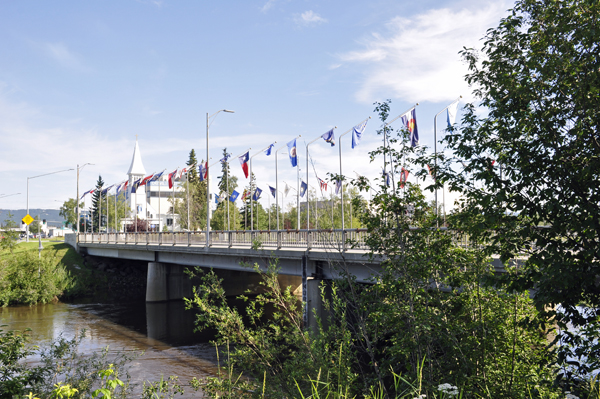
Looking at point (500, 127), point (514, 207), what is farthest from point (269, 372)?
point (500, 127)

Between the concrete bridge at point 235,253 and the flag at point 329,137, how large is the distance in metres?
8.35

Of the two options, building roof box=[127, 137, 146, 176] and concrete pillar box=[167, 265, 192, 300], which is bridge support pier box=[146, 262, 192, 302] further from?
building roof box=[127, 137, 146, 176]

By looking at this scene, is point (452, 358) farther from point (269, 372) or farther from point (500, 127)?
point (500, 127)

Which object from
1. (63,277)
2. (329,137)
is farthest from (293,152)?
(63,277)

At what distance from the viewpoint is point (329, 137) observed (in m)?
33.1

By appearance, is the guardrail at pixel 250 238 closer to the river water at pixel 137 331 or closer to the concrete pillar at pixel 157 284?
the concrete pillar at pixel 157 284

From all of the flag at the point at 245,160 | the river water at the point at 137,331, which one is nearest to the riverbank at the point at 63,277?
the river water at the point at 137,331

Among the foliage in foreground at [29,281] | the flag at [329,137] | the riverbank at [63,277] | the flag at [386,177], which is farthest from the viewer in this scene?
the riverbank at [63,277]

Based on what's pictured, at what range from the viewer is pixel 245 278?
42562mm

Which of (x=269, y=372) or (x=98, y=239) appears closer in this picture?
(x=269, y=372)

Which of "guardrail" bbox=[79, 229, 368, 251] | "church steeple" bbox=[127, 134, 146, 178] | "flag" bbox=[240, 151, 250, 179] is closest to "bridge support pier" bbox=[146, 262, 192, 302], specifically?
"guardrail" bbox=[79, 229, 368, 251]

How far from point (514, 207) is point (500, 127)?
1.05m

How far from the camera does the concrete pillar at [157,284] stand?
39.6 m

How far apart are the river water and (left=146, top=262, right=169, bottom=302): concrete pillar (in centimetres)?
90
